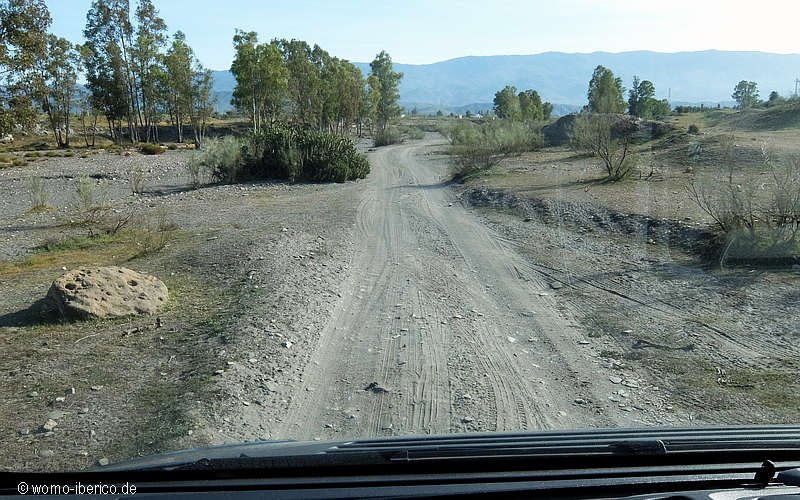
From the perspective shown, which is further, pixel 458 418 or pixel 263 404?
pixel 263 404

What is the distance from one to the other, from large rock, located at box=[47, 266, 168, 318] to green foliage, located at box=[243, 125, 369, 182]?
18187mm

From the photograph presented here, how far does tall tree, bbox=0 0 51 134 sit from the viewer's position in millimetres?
10945

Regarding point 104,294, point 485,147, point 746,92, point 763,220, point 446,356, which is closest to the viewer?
point 446,356

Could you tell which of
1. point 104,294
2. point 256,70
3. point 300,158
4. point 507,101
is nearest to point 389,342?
point 104,294

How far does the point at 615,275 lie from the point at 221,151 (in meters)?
19.9

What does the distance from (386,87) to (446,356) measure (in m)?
74.3

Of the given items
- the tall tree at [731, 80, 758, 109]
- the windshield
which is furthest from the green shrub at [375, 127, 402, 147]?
the windshield

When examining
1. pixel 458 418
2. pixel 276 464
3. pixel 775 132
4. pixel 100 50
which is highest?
pixel 100 50

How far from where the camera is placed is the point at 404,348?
22.5 feet

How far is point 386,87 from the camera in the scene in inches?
3063

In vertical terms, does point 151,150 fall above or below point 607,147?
above

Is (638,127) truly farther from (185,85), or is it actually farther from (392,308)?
(185,85)

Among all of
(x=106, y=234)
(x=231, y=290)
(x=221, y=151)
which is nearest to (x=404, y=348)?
(x=231, y=290)

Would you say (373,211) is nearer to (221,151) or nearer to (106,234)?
(106,234)
